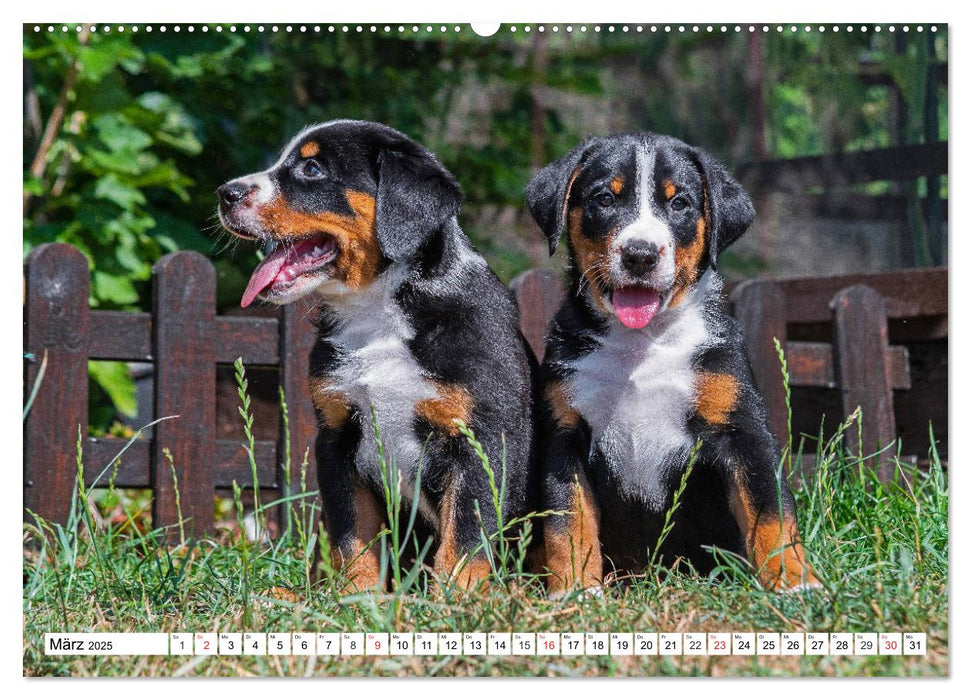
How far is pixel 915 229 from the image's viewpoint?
15.2ft

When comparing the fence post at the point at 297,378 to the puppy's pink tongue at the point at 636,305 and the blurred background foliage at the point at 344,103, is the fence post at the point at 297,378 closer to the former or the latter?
the blurred background foliage at the point at 344,103

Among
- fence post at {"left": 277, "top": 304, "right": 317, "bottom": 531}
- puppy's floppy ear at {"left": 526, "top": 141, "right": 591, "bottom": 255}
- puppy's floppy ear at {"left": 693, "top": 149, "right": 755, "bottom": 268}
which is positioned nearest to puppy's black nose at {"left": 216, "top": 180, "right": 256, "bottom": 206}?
puppy's floppy ear at {"left": 526, "top": 141, "right": 591, "bottom": 255}

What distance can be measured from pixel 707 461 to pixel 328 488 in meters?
1.14

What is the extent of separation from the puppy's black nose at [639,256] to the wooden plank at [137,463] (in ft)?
7.92

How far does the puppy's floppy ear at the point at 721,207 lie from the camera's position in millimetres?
3535

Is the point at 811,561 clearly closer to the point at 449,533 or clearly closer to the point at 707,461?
the point at 707,461

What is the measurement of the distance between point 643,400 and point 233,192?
136 cm

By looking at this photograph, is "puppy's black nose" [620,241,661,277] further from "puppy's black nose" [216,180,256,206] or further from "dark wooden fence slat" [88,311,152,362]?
"dark wooden fence slat" [88,311,152,362]

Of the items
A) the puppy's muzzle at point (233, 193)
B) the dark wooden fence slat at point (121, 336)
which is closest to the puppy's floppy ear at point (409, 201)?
the puppy's muzzle at point (233, 193)

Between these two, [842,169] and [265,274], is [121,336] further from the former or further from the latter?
[842,169]

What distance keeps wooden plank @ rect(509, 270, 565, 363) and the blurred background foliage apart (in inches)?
27.0

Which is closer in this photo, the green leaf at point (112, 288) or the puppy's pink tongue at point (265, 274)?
the puppy's pink tongue at point (265, 274)

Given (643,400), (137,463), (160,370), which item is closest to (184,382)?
(160,370)

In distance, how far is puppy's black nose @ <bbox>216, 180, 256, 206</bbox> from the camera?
3459 millimetres
